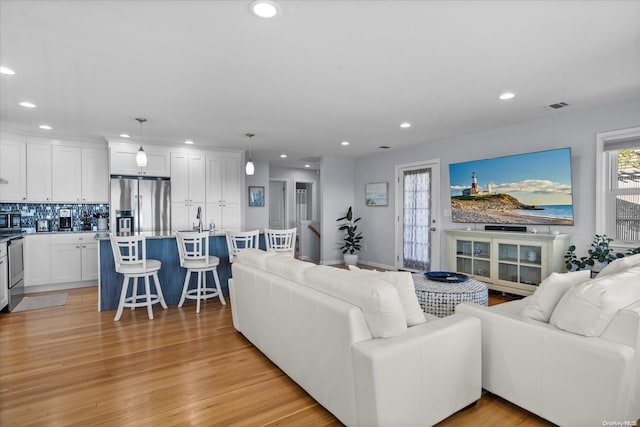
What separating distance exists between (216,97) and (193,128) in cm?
154

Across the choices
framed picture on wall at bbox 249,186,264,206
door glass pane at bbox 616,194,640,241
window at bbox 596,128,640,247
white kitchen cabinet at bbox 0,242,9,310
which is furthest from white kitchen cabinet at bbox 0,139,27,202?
door glass pane at bbox 616,194,640,241

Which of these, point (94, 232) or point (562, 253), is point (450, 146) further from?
point (94, 232)

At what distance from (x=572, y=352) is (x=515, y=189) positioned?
3.45m

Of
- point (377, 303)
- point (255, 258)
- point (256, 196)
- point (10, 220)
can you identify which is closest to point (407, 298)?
point (377, 303)

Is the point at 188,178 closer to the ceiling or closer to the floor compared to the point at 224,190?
closer to the ceiling

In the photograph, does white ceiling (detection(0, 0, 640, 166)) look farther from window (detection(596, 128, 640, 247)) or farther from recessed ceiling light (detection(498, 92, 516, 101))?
window (detection(596, 128, 640, 247))

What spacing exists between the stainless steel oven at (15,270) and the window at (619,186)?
283 inches

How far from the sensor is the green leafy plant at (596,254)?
3.80 metres

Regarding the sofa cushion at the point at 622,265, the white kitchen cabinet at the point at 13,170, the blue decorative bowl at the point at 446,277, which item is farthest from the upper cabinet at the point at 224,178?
the sofa cushion at the point at 622,265

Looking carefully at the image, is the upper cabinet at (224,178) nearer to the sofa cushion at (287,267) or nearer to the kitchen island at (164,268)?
the kitchen island at (164,268)

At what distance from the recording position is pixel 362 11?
81.2 inches

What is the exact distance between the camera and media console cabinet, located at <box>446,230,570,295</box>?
427 cm

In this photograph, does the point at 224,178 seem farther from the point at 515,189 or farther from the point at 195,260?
the point at 515,189

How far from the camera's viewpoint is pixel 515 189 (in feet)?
15.7
